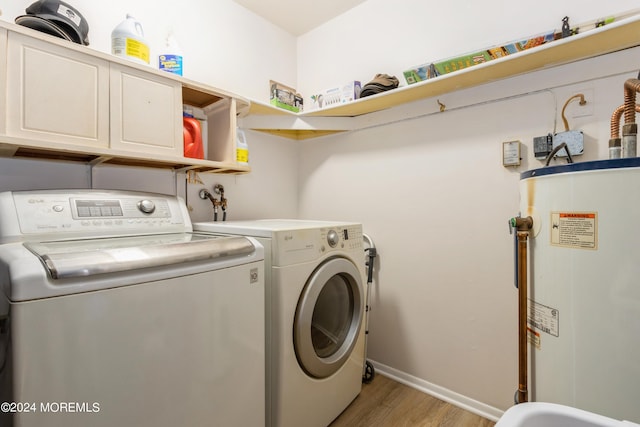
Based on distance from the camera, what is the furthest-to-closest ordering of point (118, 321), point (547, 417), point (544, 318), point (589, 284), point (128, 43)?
point (128, 43) → point (544, 318) → point (589, 284) → point (118, 321) → point (547, 417)

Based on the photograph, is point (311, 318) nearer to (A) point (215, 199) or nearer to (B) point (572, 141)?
(A) point (215, 199)

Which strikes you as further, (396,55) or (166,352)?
(396,55)

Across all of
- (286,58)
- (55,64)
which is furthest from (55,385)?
(286,58)

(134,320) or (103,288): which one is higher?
(103,288)

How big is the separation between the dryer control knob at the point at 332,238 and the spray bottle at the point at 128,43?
1228mm

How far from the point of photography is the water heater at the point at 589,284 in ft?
2.92

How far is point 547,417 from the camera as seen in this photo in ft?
2.34

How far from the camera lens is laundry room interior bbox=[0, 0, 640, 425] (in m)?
1.44

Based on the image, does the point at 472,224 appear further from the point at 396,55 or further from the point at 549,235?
the point at 396,55

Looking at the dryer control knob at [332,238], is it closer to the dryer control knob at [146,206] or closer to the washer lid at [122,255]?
the washer lid at [122,255]

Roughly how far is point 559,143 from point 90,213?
7.21 ft

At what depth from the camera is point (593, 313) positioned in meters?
0.95

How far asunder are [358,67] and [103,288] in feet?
7.13

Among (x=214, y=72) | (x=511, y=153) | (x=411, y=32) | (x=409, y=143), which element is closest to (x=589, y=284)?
(x=511, y=153)
